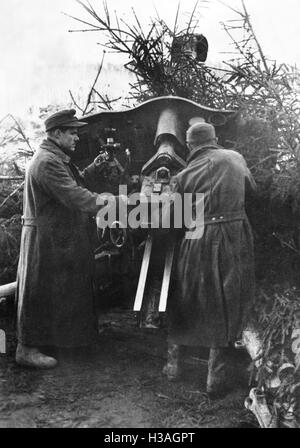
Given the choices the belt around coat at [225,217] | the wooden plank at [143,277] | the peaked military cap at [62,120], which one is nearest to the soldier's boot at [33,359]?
the wooden plank at [143,277]

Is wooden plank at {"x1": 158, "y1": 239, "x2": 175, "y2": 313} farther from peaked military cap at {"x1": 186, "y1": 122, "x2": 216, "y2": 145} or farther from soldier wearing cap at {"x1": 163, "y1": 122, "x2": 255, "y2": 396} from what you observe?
peaked military cap at {"x1": 186, "y1": 122, "x2": 216, "y2": 145}

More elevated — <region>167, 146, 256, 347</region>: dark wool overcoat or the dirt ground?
<region>167, 146, 256, 347</region>: dark wool overcoat

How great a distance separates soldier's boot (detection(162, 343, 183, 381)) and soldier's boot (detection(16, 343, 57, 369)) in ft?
3.40

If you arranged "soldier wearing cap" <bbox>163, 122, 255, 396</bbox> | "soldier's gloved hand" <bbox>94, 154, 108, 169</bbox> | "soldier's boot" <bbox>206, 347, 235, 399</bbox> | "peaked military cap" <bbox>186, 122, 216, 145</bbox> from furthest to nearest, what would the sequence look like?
"soldier's gloved hand" <bbox>94, 154, 108, 169</bbox>
"peaked military cap" <bbox>186, 122, 216, 145</bbox>
"soldier wearing cap" <bbox>163, 122, 255, 396</bbox>
"soldier's boot" <bbox>206, 347, 235, 399</bbox>

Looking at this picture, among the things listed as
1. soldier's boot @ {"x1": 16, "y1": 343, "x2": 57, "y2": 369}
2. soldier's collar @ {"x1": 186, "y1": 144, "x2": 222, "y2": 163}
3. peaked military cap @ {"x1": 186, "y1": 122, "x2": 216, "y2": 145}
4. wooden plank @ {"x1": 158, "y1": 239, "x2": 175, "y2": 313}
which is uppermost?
peaked military cap @ {"x1": 186, "y1": 122, "x2": 216, "y2": 145}

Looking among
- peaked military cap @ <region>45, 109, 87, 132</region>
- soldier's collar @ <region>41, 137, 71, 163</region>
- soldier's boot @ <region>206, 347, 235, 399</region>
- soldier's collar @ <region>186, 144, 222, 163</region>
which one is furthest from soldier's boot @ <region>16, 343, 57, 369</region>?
soldier's collar @ <region>186, 144, 222, 163</region>

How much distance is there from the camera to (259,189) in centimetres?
469

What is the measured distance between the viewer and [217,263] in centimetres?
397

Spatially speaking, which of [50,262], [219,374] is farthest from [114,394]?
[50,262]

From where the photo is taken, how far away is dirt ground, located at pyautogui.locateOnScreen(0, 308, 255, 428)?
11.5ft

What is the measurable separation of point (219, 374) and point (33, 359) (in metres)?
1.67
